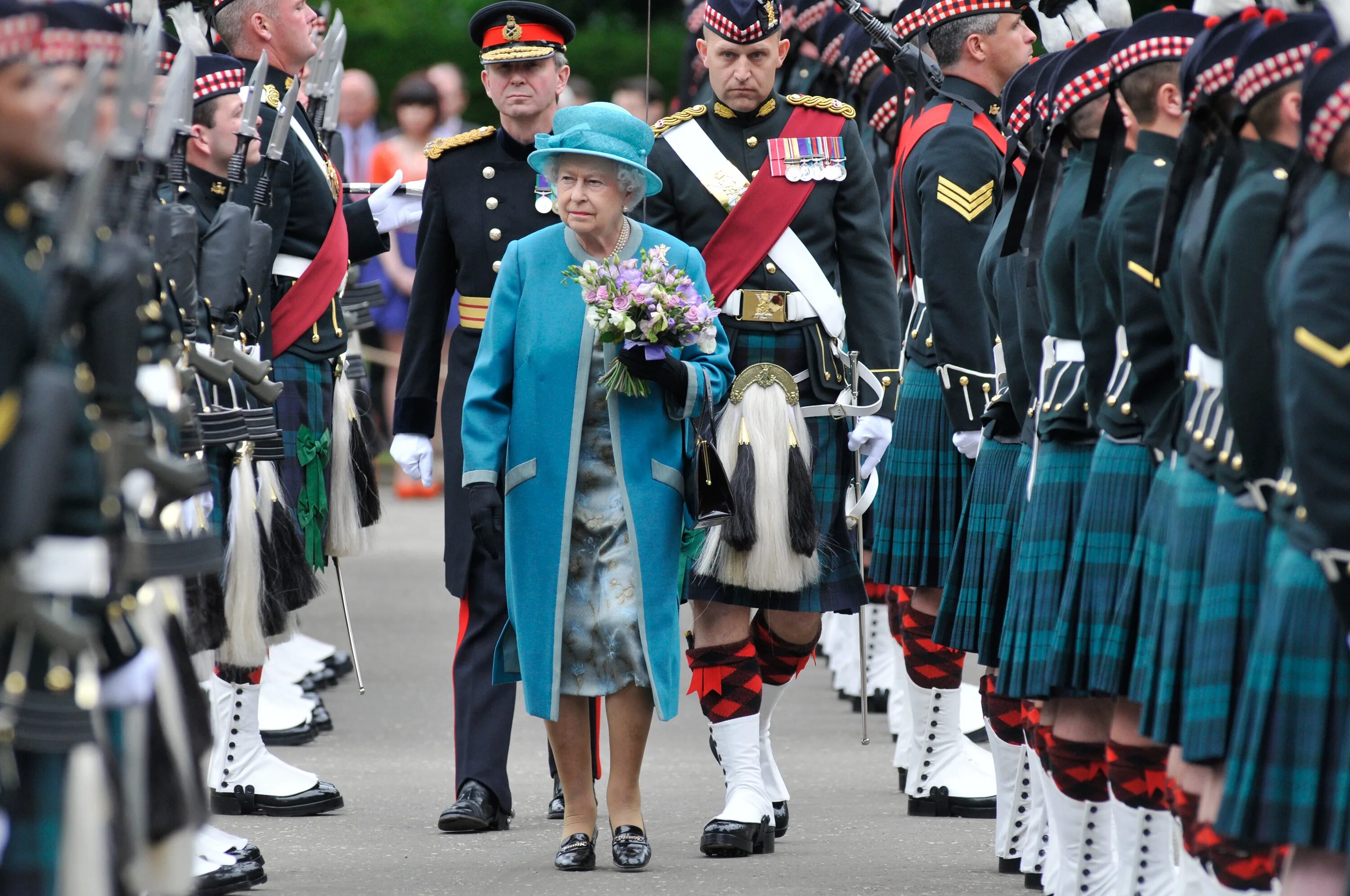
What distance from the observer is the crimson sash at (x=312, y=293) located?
7.13 m

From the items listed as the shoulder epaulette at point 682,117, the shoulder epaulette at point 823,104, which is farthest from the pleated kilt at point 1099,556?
the shoulder epaulette at point 682,117

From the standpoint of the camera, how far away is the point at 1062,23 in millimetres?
6148

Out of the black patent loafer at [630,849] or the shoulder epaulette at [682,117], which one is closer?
the black patent loafer at [630,849]

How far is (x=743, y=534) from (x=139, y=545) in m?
Answer: 2.70

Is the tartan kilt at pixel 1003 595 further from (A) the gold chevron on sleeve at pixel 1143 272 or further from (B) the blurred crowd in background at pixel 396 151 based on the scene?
(B) the blurred crowd in background at pixel 396 151

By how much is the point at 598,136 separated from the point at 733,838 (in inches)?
77.7

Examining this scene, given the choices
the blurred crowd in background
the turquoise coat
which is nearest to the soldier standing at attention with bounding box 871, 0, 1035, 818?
the turquoise coat

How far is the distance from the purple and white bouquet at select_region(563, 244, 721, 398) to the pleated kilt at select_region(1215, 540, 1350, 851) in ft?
7.17

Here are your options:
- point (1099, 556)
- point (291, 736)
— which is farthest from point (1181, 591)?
point (291, 736)

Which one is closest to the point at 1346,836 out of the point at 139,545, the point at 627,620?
the point at 139,545

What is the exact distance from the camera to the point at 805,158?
6.50 m

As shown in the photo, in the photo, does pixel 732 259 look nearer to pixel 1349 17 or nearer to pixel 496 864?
pixel 496 864

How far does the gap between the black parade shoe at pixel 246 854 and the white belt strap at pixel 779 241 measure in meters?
2.20

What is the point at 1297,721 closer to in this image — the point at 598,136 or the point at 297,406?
the point at 598,136
